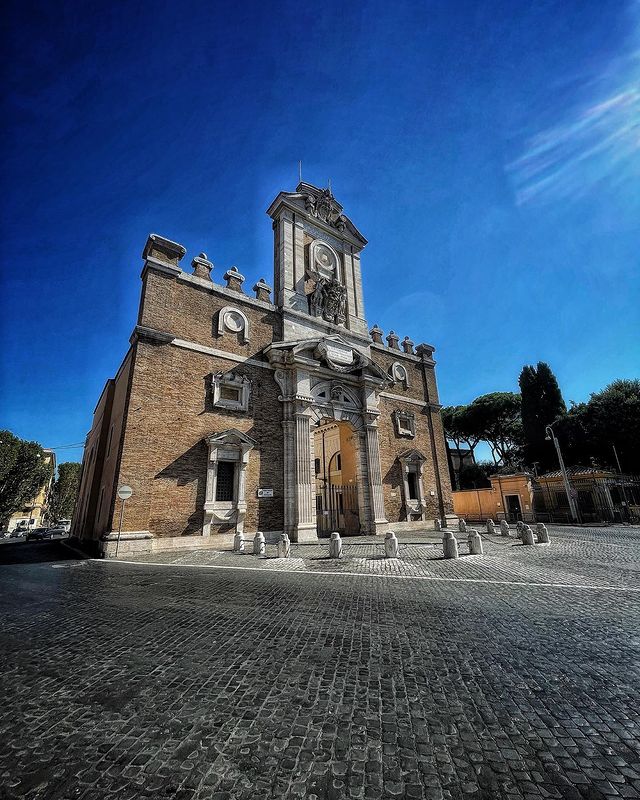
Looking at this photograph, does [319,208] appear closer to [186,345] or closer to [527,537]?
[186,345]

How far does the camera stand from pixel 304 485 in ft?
53.9

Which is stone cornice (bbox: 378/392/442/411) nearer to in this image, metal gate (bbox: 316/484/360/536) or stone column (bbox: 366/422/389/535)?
stone column (bbox: 366/422/389/535)

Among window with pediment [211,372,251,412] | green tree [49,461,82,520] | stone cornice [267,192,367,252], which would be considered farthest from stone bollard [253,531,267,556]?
green tree [49,461,82,520]

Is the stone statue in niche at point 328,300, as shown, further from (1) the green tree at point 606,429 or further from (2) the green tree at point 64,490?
(2) the green tree at point 64,490

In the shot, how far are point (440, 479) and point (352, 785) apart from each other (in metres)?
22.8

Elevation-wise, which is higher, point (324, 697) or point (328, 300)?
point (328, 300)

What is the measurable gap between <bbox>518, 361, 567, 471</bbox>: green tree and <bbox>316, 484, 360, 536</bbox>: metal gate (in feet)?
88.8

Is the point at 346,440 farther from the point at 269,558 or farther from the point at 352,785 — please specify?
the point at 352,785

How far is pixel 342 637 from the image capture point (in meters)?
4.15

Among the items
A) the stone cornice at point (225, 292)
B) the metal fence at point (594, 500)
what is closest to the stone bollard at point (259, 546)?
the stone cornice at point (225, 292)

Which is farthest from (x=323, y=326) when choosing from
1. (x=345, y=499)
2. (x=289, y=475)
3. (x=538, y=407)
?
(x=538, y=407)

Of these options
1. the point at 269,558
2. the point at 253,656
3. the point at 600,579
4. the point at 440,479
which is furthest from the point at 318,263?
the point at 253,656

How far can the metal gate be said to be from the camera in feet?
64.8

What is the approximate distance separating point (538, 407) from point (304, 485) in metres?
35.3
